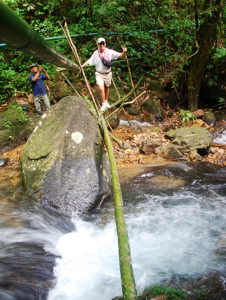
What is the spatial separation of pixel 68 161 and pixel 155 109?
18.3ft

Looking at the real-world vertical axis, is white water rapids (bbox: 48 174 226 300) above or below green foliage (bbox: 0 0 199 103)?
below

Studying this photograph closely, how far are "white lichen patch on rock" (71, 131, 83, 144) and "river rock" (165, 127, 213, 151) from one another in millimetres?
3036

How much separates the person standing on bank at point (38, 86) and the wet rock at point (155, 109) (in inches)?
146

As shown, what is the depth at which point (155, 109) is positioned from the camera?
874 cm

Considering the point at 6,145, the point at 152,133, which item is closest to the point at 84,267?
the point at 6,145

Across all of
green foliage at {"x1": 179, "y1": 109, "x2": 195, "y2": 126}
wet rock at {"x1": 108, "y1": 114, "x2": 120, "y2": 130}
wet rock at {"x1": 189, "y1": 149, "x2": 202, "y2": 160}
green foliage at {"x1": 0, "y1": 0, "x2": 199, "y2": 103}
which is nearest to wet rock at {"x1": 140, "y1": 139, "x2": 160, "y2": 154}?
wet rock at {"x1": 189, "y1": 149, "x2": 202, "y2": 160}

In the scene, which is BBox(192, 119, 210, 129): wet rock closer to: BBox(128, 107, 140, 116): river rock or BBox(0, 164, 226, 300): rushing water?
BBox(128, 107, 140, 116): river rock

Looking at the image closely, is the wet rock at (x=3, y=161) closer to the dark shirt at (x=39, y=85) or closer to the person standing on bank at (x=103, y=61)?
the dark shirt at (x=39, y=85)

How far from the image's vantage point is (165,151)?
20.0 ft

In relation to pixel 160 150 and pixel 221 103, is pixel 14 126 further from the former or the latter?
pixel 221 103

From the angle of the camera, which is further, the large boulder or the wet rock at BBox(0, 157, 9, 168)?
the wet rock at BBox(0, 157, 9, 168)

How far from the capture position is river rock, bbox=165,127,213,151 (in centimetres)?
596

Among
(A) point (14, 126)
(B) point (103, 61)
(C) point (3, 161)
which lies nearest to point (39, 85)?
(A) point (14, 126)

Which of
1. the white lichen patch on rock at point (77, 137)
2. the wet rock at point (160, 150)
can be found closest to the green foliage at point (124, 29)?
the wet rock at point (160, 150)
